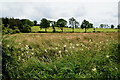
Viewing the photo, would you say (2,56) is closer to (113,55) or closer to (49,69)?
(49,69)

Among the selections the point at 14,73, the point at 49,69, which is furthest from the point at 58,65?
the point at 14,73

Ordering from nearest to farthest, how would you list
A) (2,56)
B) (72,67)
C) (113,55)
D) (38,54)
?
1. (2,56)
2. (72,67)
3. (113,55)
4. (38,54)

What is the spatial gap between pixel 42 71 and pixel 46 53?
193cm

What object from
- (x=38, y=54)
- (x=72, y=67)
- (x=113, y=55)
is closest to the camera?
(x=72, y=67)

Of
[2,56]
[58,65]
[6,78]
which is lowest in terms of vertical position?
[6,78]

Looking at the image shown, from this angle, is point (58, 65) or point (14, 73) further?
point (58, 65)

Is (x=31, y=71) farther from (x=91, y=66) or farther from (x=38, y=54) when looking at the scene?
(x=38, y=54)

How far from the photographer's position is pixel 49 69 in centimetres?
315

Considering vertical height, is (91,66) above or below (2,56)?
below

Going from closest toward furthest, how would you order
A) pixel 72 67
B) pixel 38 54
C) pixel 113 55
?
pixel 72 67 → pixel 113 55 → pixel 38 54

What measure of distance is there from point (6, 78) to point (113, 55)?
298cm

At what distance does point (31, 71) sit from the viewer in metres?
3.10

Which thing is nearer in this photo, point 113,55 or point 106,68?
point 106,68

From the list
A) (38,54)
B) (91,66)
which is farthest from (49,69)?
(38,54)
